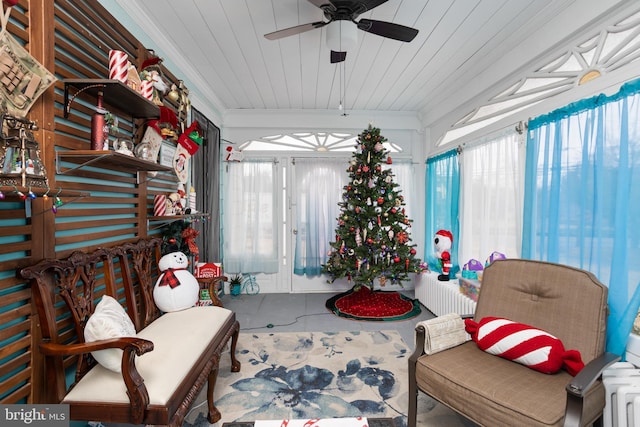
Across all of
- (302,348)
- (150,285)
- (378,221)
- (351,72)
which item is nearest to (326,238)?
(378,221)

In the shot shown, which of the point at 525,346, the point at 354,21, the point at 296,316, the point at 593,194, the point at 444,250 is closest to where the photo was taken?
the point at 525,346

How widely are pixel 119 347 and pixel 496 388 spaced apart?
67.7 inches

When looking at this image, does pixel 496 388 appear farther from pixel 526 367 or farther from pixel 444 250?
pixel 444 250

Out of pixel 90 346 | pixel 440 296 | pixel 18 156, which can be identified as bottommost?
pixel 440 296

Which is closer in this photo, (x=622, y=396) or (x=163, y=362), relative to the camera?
(x=622, y=396)

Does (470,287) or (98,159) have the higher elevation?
(98,159)

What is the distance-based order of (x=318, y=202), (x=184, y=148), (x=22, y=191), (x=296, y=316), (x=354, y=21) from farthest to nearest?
(x=318, y=202), (x=296, y=316), (x=184, y=148), (x=354, y=21), (x=22, y=191)

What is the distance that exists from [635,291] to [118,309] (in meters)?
2.68

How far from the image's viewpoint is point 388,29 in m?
1.99

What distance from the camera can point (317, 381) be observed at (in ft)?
7.54

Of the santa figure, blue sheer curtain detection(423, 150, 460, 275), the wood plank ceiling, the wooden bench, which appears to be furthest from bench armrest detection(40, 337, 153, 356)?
blue sheer curtain detection(423, 150, 460, 275)

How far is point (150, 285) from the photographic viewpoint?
89.9 inches

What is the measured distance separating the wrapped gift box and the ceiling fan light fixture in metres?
2.28

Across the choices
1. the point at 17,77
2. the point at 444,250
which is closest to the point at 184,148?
the point at 17,77
